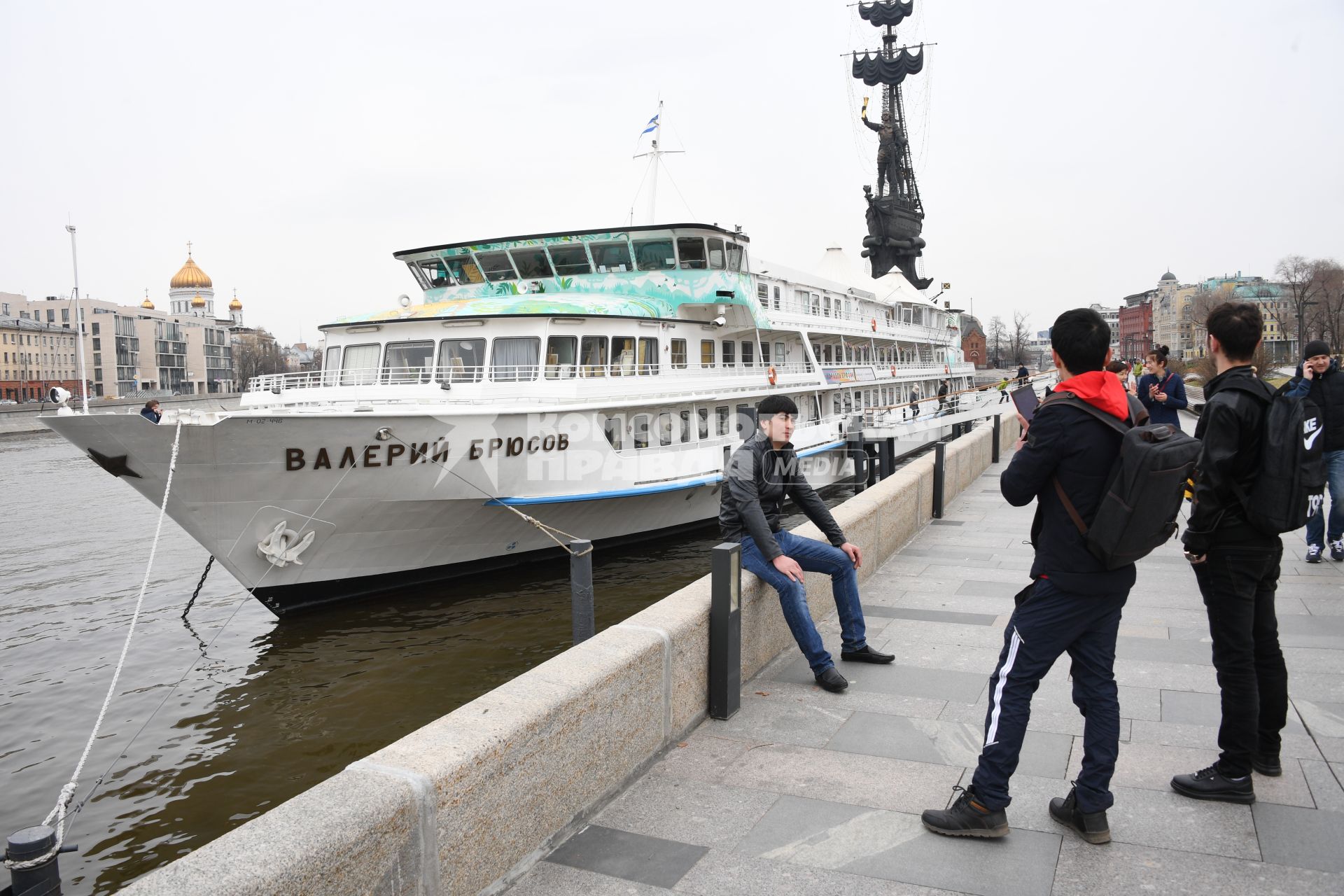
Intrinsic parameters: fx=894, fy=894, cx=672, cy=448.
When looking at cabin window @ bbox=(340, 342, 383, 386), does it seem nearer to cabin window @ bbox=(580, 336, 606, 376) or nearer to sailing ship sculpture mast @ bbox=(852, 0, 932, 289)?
cabin window @ bbox=(580, 336, 606, 376)

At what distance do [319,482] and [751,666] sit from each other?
817 centimetres

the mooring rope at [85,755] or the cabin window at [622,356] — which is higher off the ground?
the cabin window at [622,356]

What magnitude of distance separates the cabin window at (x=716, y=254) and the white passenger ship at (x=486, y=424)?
0.17ft

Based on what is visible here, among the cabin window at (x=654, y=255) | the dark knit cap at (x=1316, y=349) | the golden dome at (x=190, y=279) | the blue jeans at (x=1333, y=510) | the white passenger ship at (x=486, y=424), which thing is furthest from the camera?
the golden dome at (x=190, y=279)

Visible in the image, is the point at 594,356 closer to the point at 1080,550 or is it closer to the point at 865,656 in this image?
the point at 865,656

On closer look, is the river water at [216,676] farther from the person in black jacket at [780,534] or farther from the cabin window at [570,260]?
the cabin window at [570,260]

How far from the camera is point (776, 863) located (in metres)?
3.46

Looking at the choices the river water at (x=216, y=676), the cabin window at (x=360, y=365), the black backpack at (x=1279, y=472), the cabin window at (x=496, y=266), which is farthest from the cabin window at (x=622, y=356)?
the black backpack at (x=1279, y=472)

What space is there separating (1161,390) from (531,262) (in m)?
12.9

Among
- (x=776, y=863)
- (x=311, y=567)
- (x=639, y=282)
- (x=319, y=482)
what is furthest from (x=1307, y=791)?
(x=639, y=282)

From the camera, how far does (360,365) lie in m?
15.3

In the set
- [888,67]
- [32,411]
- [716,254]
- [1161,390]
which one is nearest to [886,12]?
[888,67]

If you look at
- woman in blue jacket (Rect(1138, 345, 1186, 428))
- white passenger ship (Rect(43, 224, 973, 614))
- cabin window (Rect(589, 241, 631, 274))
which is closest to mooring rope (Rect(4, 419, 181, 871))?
white passenger ship (Rect(43, 224, 973, 614))

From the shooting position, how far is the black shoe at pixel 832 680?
5367 millimetres
